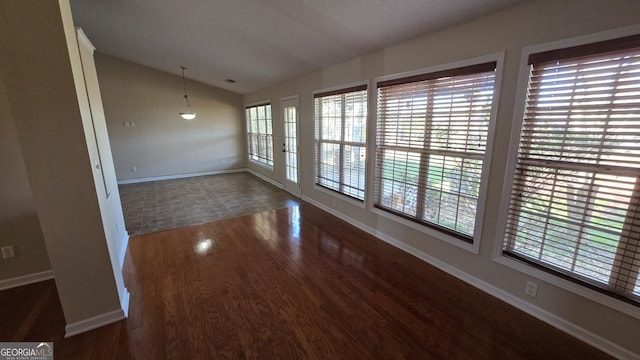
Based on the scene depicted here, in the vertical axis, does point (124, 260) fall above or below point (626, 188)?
below

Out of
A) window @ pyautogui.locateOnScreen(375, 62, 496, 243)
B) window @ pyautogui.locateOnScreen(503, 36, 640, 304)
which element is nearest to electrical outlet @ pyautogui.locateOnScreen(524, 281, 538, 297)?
window @ pyautogui.locateOnScreen(503, 36, 640, 304)

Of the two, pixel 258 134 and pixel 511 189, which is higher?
pixel 258 134

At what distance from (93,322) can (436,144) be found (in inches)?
131

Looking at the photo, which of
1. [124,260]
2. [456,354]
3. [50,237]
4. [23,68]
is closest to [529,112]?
[456,354]

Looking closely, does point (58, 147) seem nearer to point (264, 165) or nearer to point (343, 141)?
point (343, 141)

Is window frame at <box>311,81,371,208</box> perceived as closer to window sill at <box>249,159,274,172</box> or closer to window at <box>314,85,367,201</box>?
window at <box>314,85,367,201</box>

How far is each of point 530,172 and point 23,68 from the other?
11.4ft

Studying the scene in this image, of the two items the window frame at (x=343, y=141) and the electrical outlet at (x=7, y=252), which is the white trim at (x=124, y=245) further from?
the window frame at (x=343, y=141)

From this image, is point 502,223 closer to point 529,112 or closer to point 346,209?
point 529,112

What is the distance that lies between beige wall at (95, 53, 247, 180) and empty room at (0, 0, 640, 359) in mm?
2783

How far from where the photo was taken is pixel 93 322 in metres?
1.98

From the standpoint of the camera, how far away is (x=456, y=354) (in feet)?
5.74

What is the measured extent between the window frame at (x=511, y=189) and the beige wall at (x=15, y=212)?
4086mm

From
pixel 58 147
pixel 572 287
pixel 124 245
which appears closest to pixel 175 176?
pixel 124 245
